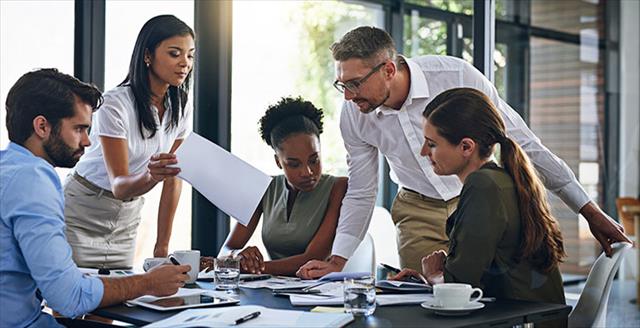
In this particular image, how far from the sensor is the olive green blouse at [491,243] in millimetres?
2131

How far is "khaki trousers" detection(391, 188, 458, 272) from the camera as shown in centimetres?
293

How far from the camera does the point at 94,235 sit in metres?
3.24

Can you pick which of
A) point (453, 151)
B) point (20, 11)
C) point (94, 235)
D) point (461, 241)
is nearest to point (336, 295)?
point (461, 241)

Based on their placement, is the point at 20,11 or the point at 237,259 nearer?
the point at 237,259

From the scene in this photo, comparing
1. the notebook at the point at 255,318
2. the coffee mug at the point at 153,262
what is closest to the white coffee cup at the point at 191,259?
the coffee mug at the point at 153,262

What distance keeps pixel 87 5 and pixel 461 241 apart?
302 centimetres

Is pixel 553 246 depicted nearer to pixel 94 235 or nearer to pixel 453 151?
pixel 453 151

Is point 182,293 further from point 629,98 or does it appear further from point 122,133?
point 629,98

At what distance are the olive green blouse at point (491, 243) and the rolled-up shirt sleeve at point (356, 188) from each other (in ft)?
2.73

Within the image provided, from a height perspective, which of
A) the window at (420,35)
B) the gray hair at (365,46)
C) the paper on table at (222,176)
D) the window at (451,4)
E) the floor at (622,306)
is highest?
the window at (451,4)

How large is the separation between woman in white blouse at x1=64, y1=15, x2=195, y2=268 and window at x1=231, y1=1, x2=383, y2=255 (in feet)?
5.30

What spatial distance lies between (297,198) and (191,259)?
0.82 m

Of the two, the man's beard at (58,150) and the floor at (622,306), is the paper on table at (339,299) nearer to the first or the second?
the man's beard at (58,150)

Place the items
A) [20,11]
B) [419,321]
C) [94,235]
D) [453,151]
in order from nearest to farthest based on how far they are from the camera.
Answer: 1. [419,321]
2. [453,151]
3. [94,235]
4. [20,11]
